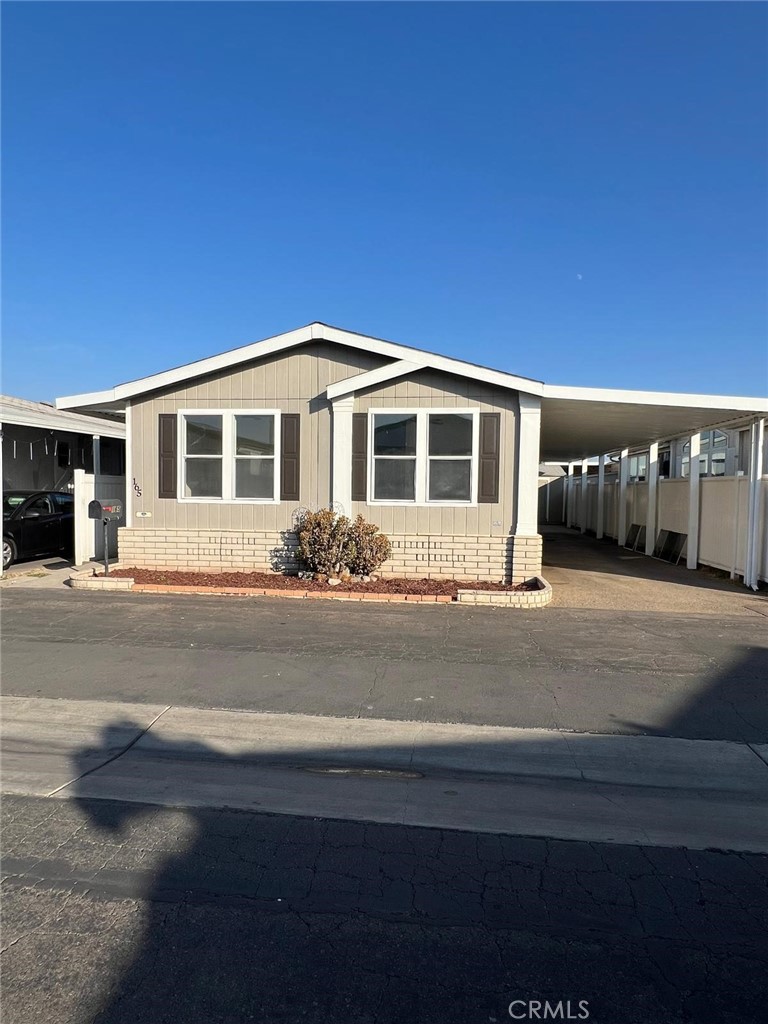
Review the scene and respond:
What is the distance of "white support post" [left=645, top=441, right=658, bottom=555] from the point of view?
17.3m

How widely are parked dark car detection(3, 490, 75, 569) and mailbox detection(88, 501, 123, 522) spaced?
3.13 ft

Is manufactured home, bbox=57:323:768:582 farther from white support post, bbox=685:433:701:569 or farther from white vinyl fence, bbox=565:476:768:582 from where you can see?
white support post, bbox=685:433:701:569

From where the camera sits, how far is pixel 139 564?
12219 millimetres

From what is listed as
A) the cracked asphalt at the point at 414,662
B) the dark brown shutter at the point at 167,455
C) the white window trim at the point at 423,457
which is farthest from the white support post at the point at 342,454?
the dark brown shutter at the point at 167,455

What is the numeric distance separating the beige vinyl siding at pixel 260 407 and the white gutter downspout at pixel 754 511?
676 centimetres

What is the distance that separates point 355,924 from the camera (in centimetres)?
281

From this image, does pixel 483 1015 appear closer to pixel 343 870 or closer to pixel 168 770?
pixel 343 870

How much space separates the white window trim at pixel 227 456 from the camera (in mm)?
11789

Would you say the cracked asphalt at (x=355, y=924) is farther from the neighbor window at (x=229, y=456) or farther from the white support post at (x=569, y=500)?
the white support post at (x=569, y=500)

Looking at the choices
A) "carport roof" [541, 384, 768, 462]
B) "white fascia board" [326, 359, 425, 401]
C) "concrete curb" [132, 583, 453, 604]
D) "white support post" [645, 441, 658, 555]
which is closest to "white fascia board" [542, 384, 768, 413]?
"carport roof" [541, 384, 768, 462]

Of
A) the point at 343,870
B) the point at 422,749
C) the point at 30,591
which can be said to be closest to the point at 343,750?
the point at 422,749

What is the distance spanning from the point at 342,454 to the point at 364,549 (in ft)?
5.80

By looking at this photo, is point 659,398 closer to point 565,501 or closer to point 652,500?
point 652,500

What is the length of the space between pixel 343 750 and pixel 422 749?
57 centimetres
